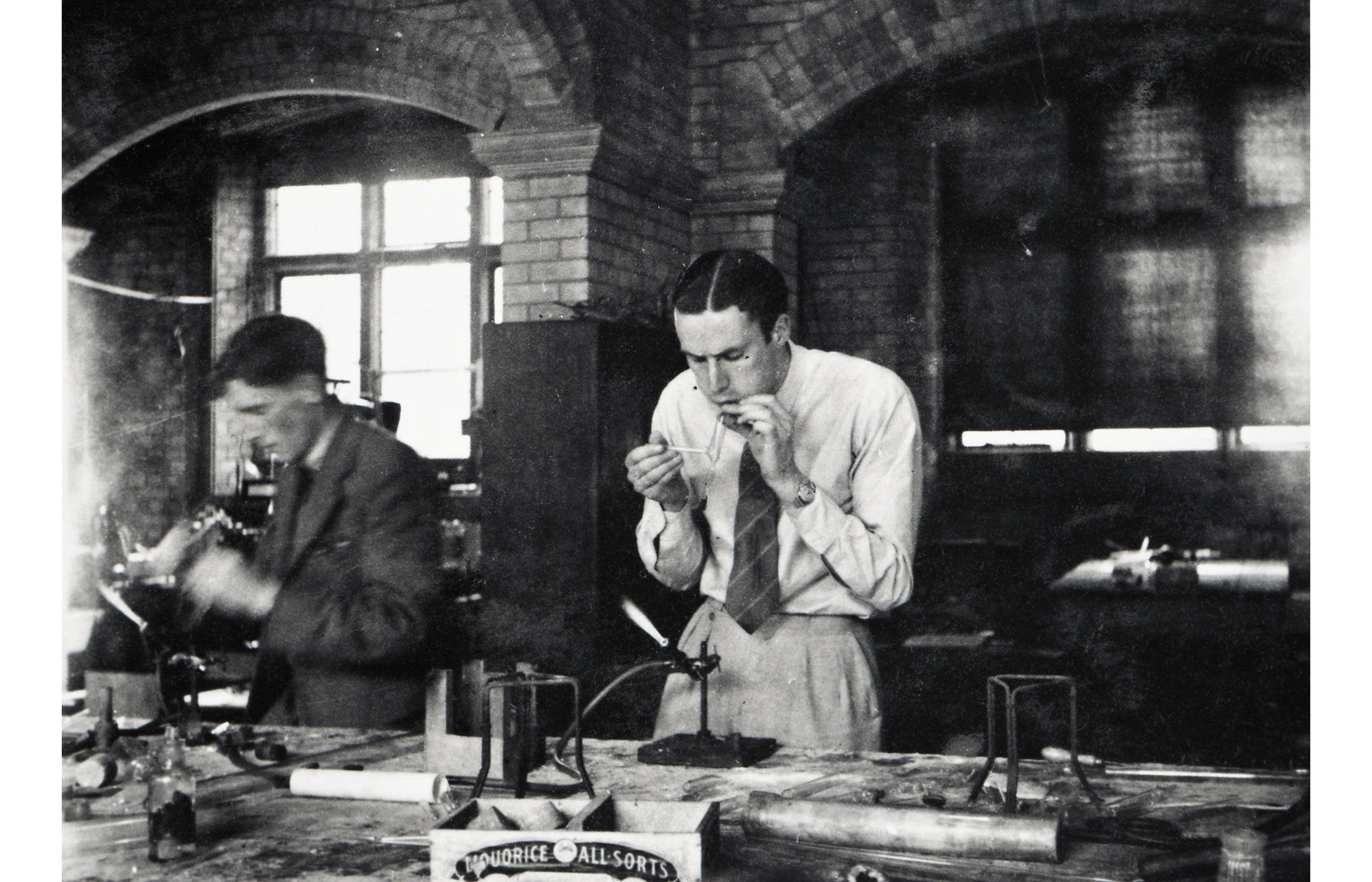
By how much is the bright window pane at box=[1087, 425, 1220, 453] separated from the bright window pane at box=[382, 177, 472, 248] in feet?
13.9

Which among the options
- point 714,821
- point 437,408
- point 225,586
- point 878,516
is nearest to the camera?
point 714,821

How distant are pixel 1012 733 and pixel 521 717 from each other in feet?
2.59

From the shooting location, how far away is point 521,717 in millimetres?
2086

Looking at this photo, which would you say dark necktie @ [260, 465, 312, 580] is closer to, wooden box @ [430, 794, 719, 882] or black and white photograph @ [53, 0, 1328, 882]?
black and white photograph @ [53, 0, 1328, 882]

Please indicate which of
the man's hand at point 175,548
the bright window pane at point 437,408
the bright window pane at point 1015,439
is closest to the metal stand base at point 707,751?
the man's hand at point 175,548

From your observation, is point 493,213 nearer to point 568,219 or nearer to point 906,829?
point 568,219

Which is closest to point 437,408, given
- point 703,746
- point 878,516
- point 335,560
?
point 335,560

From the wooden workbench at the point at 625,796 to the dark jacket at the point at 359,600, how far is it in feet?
0.87

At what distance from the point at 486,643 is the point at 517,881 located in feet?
9.52

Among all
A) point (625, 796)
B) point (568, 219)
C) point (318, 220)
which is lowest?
point (625, 796)

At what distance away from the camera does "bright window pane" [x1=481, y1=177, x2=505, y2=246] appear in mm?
8242

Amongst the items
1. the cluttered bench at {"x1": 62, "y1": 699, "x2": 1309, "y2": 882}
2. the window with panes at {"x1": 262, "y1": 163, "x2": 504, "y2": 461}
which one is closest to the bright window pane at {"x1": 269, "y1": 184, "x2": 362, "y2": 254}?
the window with panes at {"x1": 262, "y1": 163, "x2": 504, "y2": 461}

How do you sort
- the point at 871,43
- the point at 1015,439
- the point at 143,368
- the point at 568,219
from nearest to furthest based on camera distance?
1. the point at 568,219
2. the point at 871,43
3. the point at 143,368
4. the point at 1015,439

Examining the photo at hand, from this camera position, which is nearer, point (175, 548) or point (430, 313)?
point (175, 548)
